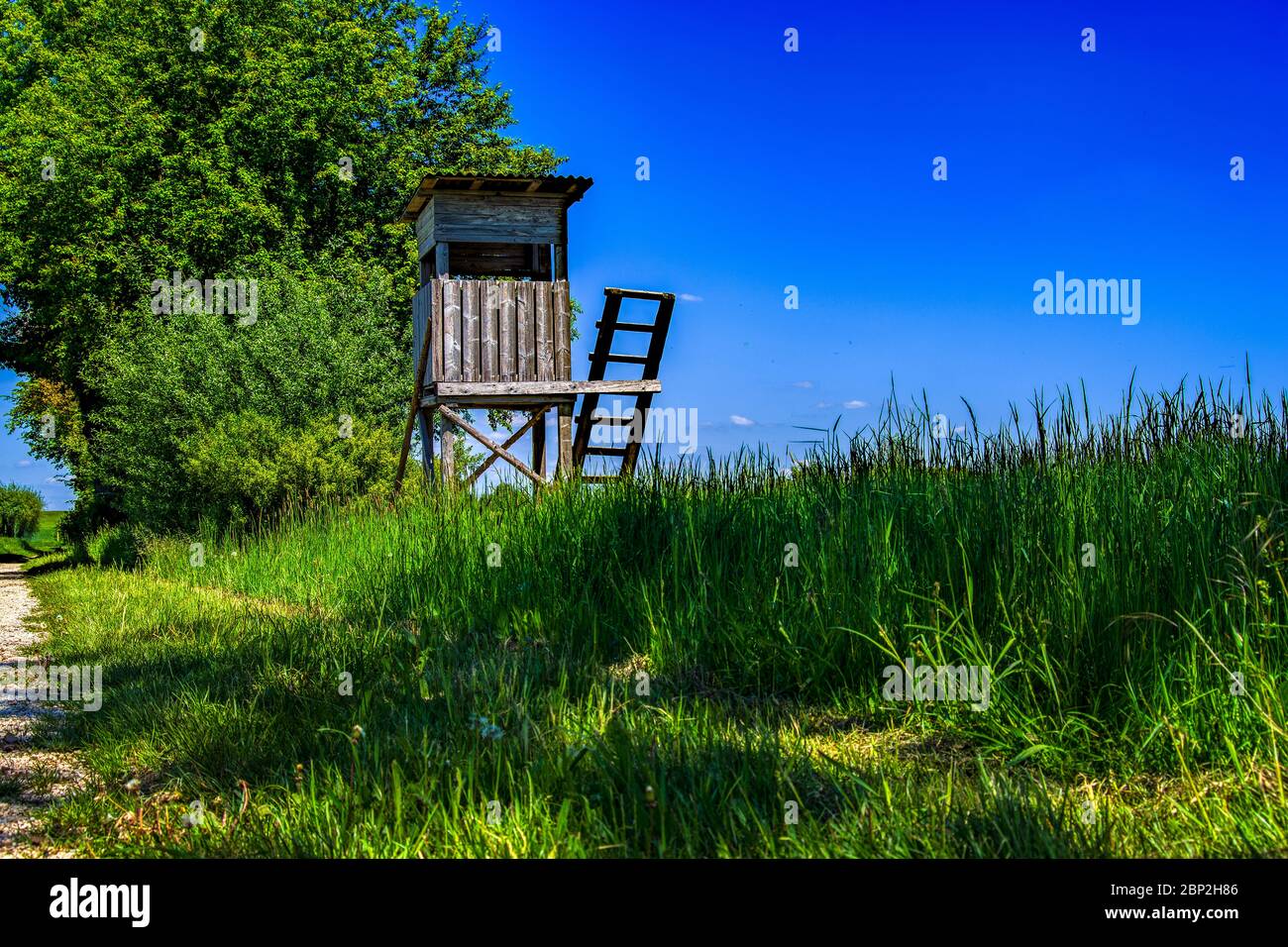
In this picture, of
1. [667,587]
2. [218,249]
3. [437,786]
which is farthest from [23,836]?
[218,249]

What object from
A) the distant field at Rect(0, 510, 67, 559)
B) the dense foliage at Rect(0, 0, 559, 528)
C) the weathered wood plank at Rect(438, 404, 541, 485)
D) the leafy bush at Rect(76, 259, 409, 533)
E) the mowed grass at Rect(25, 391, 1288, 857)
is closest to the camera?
the mowed grass at Rect(25, 391, 1288, 857)

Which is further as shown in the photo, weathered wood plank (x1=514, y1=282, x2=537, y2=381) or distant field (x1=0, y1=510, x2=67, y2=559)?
distant field (x1=0, y1=510, x2=67, y2=559)

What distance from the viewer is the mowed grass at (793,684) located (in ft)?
11.6

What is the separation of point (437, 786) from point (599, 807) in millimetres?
711

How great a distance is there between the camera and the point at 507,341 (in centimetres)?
1680

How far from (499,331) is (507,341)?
0.68 ft

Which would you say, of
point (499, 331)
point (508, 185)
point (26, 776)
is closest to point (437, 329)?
point (499, 331)

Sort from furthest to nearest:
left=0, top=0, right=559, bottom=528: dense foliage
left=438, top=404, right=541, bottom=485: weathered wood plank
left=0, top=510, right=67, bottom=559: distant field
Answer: left=0, top=510, right=67, bottom=559: distant field
left=0, top=0, right=559, bottom=528: dense foliage
left=438, top=404, right=541, bottom=485: weathered wood plank

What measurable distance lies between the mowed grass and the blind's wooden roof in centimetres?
972

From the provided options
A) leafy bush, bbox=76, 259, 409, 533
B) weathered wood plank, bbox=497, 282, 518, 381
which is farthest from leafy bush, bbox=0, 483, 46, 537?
weathered wood plank, bbox=497, 282, 518, 381

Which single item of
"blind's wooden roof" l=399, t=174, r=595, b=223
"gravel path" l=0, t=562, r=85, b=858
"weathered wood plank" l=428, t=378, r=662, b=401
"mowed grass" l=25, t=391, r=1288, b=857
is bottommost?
"gravel path" l=0, t=562, r=85, b=858

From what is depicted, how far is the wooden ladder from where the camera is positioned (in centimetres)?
1652

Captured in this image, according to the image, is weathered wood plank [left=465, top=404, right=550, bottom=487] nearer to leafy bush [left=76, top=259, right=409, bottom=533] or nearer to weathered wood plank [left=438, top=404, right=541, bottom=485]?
weathered wood plank [left=438, top=404, right=541, bottom=485]

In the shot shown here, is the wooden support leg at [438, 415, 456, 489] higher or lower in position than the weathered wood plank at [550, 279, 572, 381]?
lower
